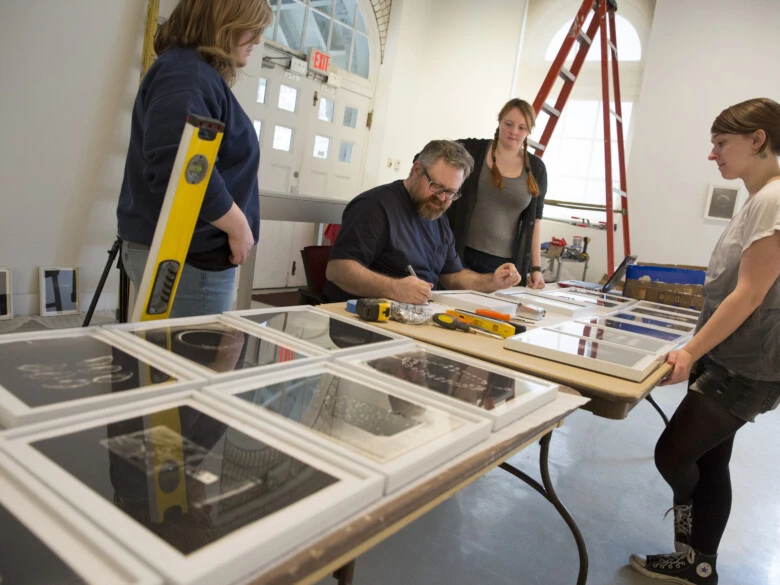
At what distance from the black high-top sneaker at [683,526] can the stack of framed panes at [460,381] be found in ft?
3.52

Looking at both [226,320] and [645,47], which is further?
[645,47]

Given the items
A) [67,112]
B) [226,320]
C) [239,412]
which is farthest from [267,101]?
[239,412]

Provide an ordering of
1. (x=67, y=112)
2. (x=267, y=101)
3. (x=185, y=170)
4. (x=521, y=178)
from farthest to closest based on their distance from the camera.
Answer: (x=267, y=101) → (x=67, y=112) → (x=521, y=178) → (x=185, y=170)

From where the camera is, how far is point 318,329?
119cm

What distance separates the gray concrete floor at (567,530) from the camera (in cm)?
166

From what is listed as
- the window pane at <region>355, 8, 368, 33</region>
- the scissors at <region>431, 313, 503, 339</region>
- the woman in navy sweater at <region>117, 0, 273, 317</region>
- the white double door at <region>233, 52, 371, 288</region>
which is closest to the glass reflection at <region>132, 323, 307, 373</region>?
the woman in navy sweater at <region>117, 0, 273, 317</region>

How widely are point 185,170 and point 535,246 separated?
6.76 feet

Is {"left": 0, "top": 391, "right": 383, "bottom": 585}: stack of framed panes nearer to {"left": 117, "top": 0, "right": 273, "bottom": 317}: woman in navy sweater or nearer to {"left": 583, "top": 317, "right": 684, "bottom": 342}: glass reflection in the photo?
{"left": 117, "top": 0, "right": 273, "bottom": 317}: woman in navy sweater

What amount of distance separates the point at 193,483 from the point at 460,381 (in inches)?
20.2

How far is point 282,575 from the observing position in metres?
0.47

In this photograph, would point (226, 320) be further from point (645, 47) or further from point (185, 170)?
point (645, 47)

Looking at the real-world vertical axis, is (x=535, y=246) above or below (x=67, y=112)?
below

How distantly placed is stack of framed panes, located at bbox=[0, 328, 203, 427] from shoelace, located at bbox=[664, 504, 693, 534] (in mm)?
1617

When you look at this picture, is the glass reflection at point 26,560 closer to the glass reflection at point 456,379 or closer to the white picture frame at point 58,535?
the white picture frame at point 58,535
